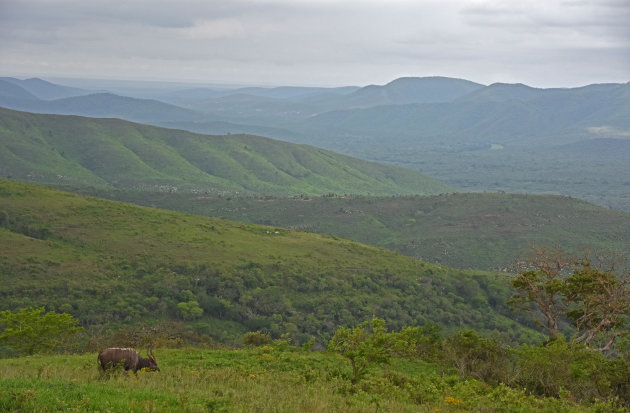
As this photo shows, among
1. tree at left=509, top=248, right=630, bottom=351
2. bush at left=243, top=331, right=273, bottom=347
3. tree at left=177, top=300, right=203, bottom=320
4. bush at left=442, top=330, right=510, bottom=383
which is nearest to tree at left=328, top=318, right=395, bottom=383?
bush at left=442, top=330, right=510, bottom=383

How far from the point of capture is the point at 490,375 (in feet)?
63.1

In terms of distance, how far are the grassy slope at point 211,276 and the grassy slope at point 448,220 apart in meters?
28.5

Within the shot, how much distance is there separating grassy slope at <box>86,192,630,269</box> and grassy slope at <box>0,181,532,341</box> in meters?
28.5

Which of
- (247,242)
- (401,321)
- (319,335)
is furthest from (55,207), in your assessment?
(401,321)

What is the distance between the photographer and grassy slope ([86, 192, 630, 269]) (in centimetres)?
9444

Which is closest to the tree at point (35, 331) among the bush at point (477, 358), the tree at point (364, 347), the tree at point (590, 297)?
the tree at point (364, 347)

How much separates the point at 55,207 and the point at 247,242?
24278 mm

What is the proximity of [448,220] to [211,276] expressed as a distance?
7334 centimetres

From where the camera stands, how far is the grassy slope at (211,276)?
44219mm

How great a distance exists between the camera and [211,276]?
171 ft

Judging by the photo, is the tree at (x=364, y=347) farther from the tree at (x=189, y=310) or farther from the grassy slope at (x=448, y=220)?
the grassy slope at (x=448, y=220)

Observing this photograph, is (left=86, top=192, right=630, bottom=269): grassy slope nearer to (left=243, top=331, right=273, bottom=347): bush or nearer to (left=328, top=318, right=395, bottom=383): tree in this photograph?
(left=243, top=331, right=273, bottom=347): bush

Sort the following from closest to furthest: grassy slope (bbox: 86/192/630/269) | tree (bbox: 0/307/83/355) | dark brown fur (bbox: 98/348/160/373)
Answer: dark brown fur (bbox: 98/348/160/373) → tree (bbox: 0/307/83/355) → grassy slope (bbox: 86/192/630/269)

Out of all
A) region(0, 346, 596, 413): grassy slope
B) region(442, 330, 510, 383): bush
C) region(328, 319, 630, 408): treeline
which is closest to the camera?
region(0, 346, 596, 413): grassy slope
